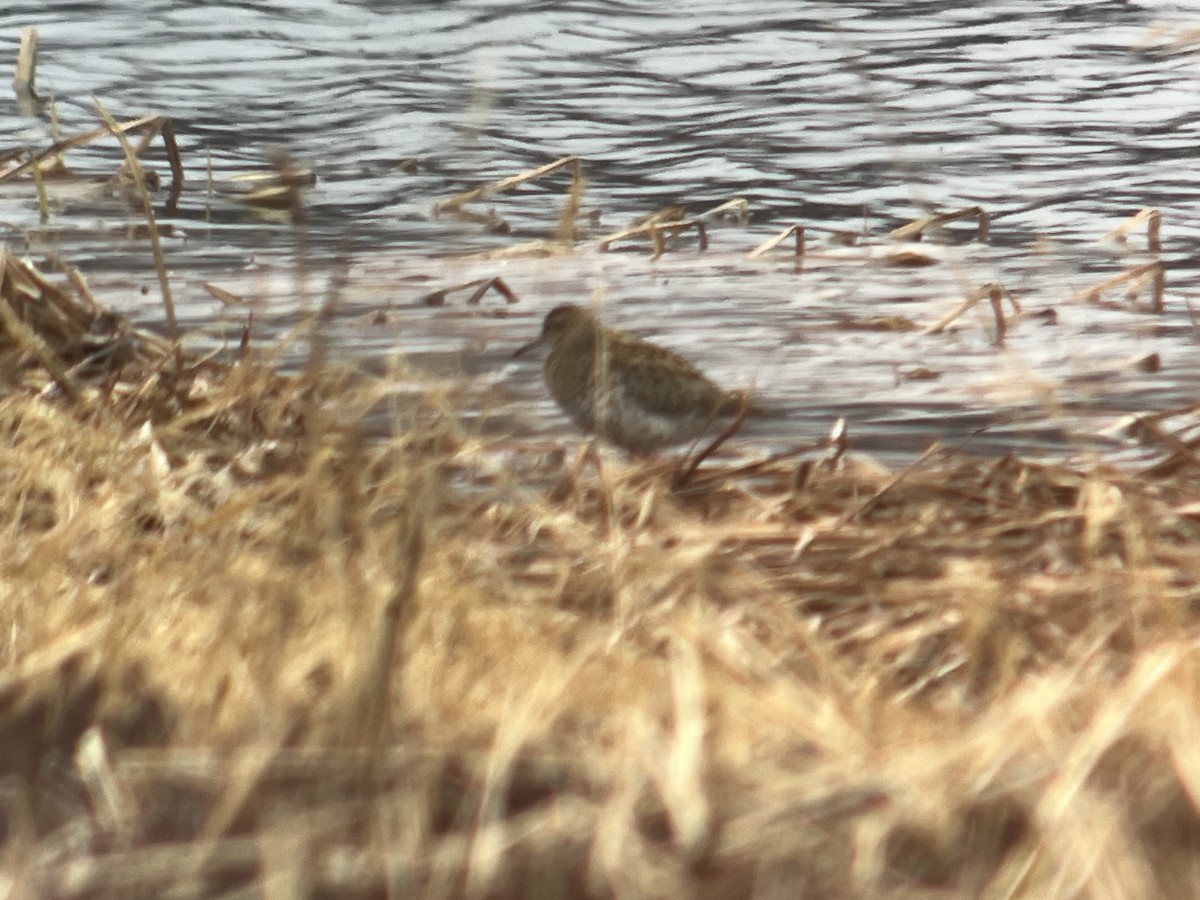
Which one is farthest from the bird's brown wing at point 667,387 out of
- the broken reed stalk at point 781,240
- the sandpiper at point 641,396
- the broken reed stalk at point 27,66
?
the broken reed stalk at point 27,66

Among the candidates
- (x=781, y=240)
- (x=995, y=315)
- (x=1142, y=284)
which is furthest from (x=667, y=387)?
(x=781, y=240)

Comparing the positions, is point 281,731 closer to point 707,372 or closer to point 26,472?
point 26,472

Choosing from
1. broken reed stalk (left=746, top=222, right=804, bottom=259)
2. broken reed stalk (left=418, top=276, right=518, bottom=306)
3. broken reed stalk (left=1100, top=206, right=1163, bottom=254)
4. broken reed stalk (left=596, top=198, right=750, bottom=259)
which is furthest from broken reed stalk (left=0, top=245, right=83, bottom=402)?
broken reed stalk (left=1100, top=206, right=1163, bottom=254)

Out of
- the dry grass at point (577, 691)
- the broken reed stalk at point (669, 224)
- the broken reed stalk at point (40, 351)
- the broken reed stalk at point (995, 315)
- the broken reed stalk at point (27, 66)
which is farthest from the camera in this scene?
the broken reed stalk at point (669, 224)

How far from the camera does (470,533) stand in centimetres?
273

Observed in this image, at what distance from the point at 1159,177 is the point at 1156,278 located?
6.92 feet

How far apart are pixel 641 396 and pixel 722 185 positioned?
341 cm

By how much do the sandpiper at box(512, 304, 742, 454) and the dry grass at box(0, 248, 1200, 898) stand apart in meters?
0.59

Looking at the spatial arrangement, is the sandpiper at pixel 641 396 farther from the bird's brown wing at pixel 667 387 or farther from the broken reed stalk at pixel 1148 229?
the broken reed stalk at pixel 1148 229

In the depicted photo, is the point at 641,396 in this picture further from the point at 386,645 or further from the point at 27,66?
the point at 27,66

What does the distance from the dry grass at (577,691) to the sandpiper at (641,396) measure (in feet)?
1.94

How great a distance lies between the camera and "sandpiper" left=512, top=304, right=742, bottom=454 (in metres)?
3.48

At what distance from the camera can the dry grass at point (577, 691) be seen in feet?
5.10

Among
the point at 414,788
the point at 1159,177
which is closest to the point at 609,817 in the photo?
the point at 414,788
